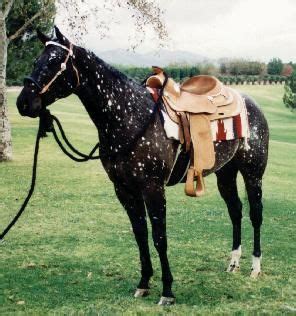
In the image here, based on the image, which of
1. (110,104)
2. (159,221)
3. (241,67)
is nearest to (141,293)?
(159,221)

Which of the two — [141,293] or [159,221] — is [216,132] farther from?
[141,293]

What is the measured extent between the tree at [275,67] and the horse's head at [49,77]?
92.9 meters

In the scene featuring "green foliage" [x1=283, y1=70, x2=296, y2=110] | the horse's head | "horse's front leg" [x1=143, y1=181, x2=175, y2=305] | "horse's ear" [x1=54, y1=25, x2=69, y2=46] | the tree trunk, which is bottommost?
"green foliage" [x1=283, y1=70, x2=296, y2=110]

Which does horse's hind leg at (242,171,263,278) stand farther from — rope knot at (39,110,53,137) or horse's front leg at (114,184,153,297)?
rope knot at (39,110,53,137)

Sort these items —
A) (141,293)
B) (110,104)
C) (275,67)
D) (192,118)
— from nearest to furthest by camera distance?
1. (110,104)
2. (192,118)
3. (141,293)
4. (275,67)

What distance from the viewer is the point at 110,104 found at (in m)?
5.01

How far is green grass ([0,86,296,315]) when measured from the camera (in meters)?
5.41

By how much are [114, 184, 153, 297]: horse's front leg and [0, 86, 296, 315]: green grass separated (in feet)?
0.54

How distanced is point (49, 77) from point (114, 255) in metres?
3.41

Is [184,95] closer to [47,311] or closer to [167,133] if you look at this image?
[167,133]

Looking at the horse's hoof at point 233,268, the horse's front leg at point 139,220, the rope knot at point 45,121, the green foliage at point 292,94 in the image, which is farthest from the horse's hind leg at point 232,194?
the green foliage at point 292,94

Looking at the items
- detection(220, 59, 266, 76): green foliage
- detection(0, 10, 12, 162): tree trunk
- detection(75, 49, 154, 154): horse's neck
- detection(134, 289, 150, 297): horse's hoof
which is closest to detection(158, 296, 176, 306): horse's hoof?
detection(134, 289, 150, 297): horse's hoof

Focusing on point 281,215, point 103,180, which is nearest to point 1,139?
point 103,180

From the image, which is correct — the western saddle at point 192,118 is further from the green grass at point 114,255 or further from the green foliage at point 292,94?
the green foliage at point 292,94
